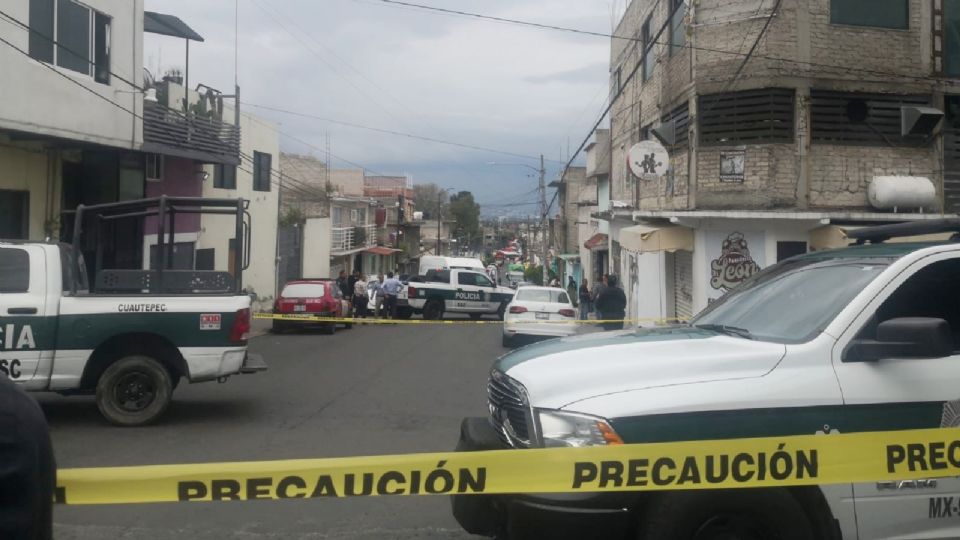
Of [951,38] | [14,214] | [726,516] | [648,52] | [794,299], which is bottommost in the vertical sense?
[726,516]

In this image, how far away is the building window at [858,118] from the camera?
2005cm

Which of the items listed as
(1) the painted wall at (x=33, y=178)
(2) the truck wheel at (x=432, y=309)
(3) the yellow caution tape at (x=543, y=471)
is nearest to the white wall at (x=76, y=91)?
(1) the painted wall at (x=33, y=178)

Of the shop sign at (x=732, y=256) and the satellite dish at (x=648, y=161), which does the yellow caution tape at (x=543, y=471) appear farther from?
the satellite dish at (x=648, y=161)

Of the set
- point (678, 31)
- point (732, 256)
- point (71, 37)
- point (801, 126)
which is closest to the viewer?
point (71, 37)

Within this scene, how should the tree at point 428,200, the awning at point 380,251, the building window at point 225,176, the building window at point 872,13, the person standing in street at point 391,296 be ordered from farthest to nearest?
the tree at point 428,200, the awning at point 380,251, the person standing in street at point 391,296, the building window at point 225,176, the building window at point 872,13

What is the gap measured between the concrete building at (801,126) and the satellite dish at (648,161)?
0.76 m

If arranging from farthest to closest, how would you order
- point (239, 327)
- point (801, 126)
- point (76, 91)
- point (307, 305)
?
point (307, 305) < point (801, 126) < point (76, 91) < point (239, 327)

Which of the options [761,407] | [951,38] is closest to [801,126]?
[951,38]

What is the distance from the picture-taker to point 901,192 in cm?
1936

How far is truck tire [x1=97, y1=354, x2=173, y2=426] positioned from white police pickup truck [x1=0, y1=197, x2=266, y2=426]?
11 mm

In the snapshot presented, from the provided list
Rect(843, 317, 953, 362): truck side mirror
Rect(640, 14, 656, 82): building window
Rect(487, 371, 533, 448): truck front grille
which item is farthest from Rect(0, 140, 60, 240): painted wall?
Rect(843, 317, 953, 362): truck side mirror

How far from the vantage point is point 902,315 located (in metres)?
4.87

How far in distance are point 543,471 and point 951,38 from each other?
2003cm

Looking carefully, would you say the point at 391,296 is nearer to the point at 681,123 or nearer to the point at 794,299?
the point at 681,123
